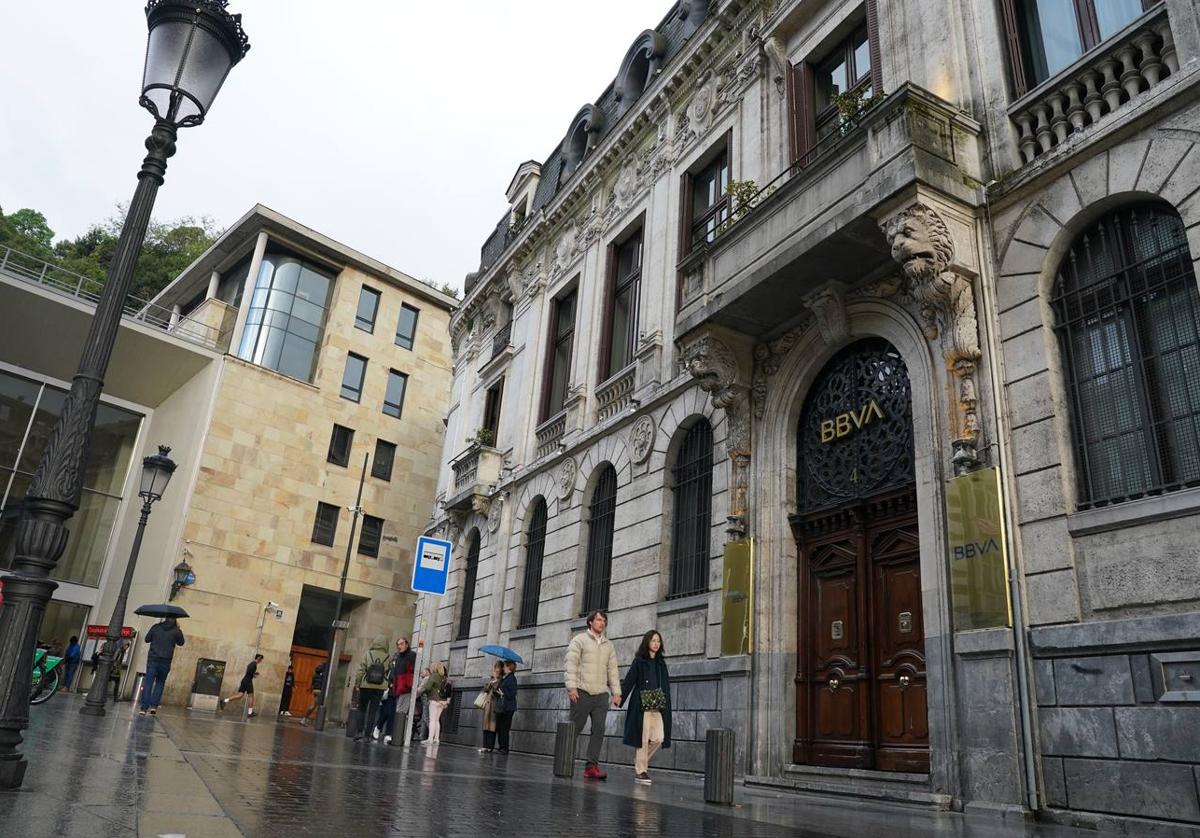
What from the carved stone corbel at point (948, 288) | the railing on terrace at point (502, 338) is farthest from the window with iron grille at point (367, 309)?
the carved stone corbel at point (948, 288)

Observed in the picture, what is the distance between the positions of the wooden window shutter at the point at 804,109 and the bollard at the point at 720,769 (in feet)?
30.2

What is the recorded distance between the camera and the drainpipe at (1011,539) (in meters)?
7.79

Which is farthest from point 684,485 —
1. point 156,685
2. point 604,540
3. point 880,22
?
point 156,685

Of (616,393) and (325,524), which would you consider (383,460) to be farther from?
(616,393)

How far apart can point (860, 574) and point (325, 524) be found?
27.4m

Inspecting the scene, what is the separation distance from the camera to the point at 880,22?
1257cm

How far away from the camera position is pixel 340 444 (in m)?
35.4

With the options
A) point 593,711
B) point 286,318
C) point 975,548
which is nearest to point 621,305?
point 593,711

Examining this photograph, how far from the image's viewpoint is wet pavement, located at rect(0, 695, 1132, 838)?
3.93m

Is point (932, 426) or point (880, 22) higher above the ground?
point (880, 22)

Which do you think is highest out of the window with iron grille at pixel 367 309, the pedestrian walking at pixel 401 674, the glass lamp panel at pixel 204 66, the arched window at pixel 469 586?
the window with iron grille at pixel 367 309

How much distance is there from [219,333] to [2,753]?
108ft

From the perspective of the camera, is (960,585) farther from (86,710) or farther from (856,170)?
(86,710)

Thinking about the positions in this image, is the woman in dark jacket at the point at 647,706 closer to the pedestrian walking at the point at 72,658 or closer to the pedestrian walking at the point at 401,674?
the pedestrian walking at the point at 401,674
